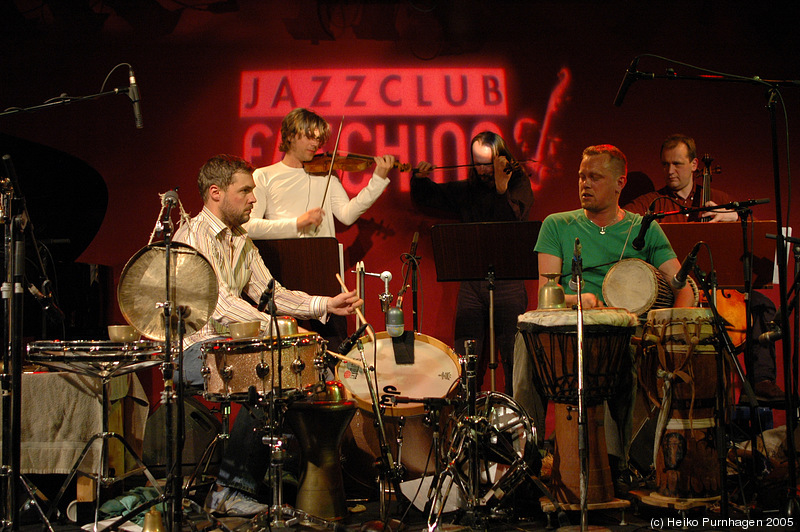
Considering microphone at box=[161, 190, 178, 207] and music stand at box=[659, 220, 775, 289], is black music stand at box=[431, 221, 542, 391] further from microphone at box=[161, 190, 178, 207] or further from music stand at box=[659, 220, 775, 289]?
microphone at box=[161, 190, 178, 207]

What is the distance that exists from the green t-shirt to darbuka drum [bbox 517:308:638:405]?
672mm

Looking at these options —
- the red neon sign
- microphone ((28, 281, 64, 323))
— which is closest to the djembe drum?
microphone ((28, 281, 64, 323))

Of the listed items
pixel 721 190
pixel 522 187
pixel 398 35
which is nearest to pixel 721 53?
pixel 721 190

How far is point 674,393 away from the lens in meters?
3.59

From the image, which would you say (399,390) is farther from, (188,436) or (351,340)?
(188,436)

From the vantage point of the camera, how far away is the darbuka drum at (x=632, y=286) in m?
3.89

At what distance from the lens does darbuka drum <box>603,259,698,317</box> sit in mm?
3893

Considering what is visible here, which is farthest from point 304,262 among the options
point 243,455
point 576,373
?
point 576,373

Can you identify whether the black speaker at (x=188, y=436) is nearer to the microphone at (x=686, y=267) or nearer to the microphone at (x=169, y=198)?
the microphone at (x=169, y=198)

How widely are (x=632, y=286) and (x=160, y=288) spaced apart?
8.35ft

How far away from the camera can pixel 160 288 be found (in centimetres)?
329

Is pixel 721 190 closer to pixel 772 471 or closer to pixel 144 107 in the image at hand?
pixel 772 471

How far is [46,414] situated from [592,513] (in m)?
3.06

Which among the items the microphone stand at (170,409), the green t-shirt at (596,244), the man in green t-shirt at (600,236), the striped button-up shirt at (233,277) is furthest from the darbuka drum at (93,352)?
the green t-shirt at (596,244)
